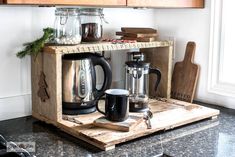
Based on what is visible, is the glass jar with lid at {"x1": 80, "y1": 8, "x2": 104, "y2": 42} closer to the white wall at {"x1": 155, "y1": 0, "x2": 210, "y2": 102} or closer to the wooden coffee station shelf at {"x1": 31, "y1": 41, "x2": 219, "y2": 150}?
the wooden coffee station shelf at {"x1": 31, "y1": 41, "x2": 219, "y2": 150}

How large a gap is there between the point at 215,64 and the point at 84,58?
26.8 inches

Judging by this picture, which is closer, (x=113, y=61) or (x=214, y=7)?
(x=214, y=7)

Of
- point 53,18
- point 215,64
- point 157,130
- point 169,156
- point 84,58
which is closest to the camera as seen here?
point 169,156

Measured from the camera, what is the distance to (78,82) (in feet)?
4.83

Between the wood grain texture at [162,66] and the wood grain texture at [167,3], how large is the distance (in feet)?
0.74

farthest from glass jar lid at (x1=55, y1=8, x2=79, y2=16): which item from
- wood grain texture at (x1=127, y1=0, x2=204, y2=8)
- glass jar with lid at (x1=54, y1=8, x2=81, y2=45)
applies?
wood grain texture at (x1=127, y1=0, x2=204, y2=8)

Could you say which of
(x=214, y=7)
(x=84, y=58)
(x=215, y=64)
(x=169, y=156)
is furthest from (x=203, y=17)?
(x=169, y=156)

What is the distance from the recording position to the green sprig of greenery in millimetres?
1423

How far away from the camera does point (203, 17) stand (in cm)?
176

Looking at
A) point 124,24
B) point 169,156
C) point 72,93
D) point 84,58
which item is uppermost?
point 124,24

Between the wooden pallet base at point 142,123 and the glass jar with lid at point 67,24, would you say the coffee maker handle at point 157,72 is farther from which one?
the glass jar with lid at point 67,24

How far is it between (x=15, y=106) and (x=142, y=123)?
571 millimetres

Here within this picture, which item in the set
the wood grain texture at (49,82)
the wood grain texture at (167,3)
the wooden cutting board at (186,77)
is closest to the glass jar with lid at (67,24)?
the wood grain texture at (49,82)

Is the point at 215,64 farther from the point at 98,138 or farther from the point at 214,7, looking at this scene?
the point at 98,138
